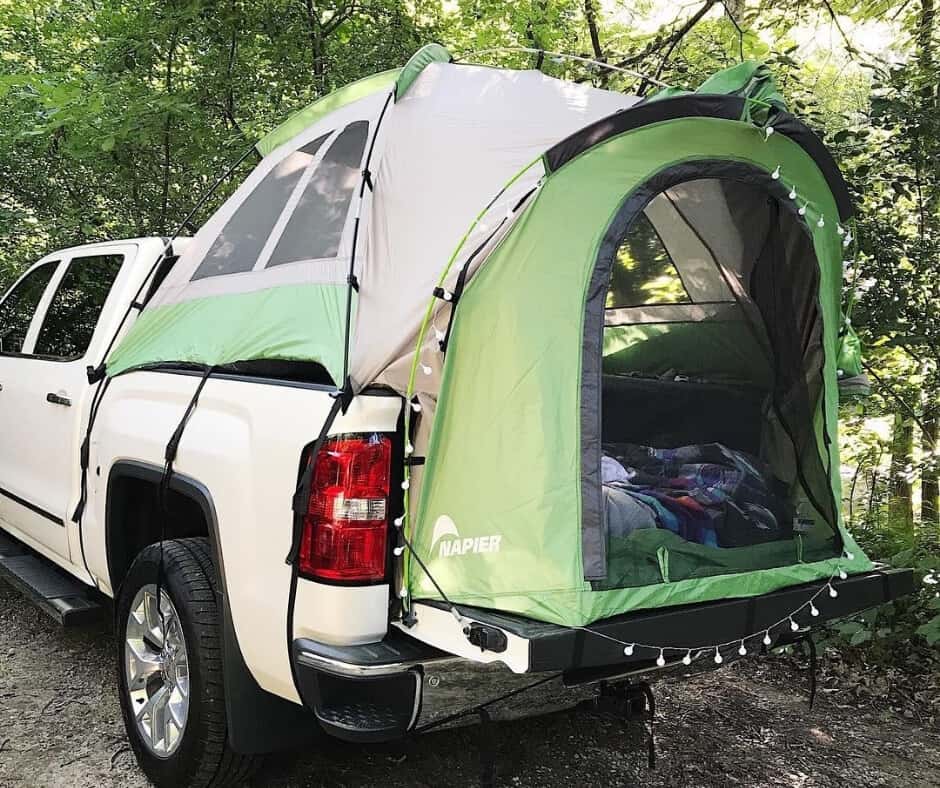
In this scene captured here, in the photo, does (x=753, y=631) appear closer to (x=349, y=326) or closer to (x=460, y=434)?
(x=460, y=434)

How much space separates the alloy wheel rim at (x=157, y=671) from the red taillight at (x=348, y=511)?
0.83 metres

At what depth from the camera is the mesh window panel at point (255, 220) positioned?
136 inches

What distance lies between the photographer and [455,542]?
247cm

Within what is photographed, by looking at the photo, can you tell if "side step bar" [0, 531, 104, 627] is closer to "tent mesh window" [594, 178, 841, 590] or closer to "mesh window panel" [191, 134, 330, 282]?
"mesh window panel" [191, 134, 330, 282]

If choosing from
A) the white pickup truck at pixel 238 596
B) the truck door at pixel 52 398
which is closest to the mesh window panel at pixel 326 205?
the white pickup truck at pixel 238 596

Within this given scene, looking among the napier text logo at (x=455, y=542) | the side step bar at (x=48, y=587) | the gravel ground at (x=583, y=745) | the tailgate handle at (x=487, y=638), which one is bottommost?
the gravel ground at (x=583, y=745)

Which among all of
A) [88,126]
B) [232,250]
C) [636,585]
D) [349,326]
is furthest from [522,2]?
[636,585]

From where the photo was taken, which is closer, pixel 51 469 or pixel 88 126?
pixel 51 469

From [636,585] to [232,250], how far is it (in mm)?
2027

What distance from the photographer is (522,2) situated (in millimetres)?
7727

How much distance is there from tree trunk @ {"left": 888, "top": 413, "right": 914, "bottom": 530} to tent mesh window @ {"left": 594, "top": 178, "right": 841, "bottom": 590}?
245cm

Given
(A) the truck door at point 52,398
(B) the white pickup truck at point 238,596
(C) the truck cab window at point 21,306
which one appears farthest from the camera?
(C) the truck cab window at point 21,306

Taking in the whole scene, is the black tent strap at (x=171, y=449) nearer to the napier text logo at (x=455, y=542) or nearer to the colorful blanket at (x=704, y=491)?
the napier text logo at (x=455, y=542)

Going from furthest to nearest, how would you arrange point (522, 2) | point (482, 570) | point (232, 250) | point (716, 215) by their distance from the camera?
point (522, 2) → point (716, 215) → point (232, 250) → point (482, 570)
